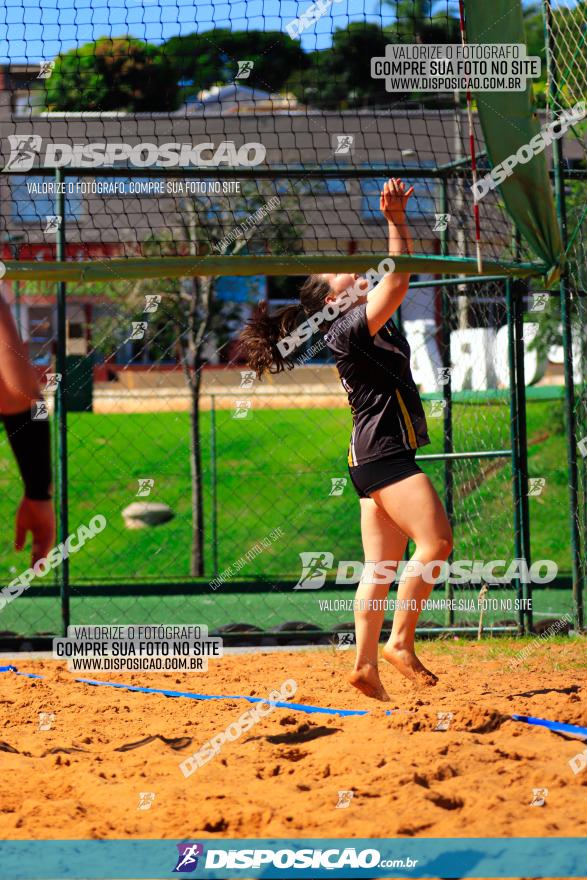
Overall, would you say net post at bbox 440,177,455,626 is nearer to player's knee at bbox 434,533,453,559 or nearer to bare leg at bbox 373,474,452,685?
bare leg at bbox 373,474,452,685

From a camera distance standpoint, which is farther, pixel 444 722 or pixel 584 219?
pixel 584 219

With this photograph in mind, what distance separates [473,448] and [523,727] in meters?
5.13

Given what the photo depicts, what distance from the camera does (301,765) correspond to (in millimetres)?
3855

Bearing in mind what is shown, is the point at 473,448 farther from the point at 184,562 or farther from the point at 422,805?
the point at 422,805

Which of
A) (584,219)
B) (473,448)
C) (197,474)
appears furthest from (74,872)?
(197,474)

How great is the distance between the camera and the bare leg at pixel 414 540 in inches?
187

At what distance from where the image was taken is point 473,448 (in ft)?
30.1

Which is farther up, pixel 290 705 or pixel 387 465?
pixel 387 465

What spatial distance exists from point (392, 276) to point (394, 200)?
14.1 inches

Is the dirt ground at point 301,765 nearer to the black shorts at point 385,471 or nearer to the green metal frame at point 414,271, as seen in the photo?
the black shorts at point 385,471

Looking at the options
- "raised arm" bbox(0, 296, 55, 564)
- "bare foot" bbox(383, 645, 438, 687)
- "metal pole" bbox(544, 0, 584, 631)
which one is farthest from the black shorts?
"metal pole" bbox(544, 0, 584, 631)

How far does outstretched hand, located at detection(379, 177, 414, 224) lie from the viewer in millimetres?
4723

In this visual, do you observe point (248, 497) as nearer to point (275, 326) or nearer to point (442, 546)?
point (275, 326)

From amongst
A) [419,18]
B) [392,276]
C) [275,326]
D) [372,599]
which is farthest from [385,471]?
[419,18]
